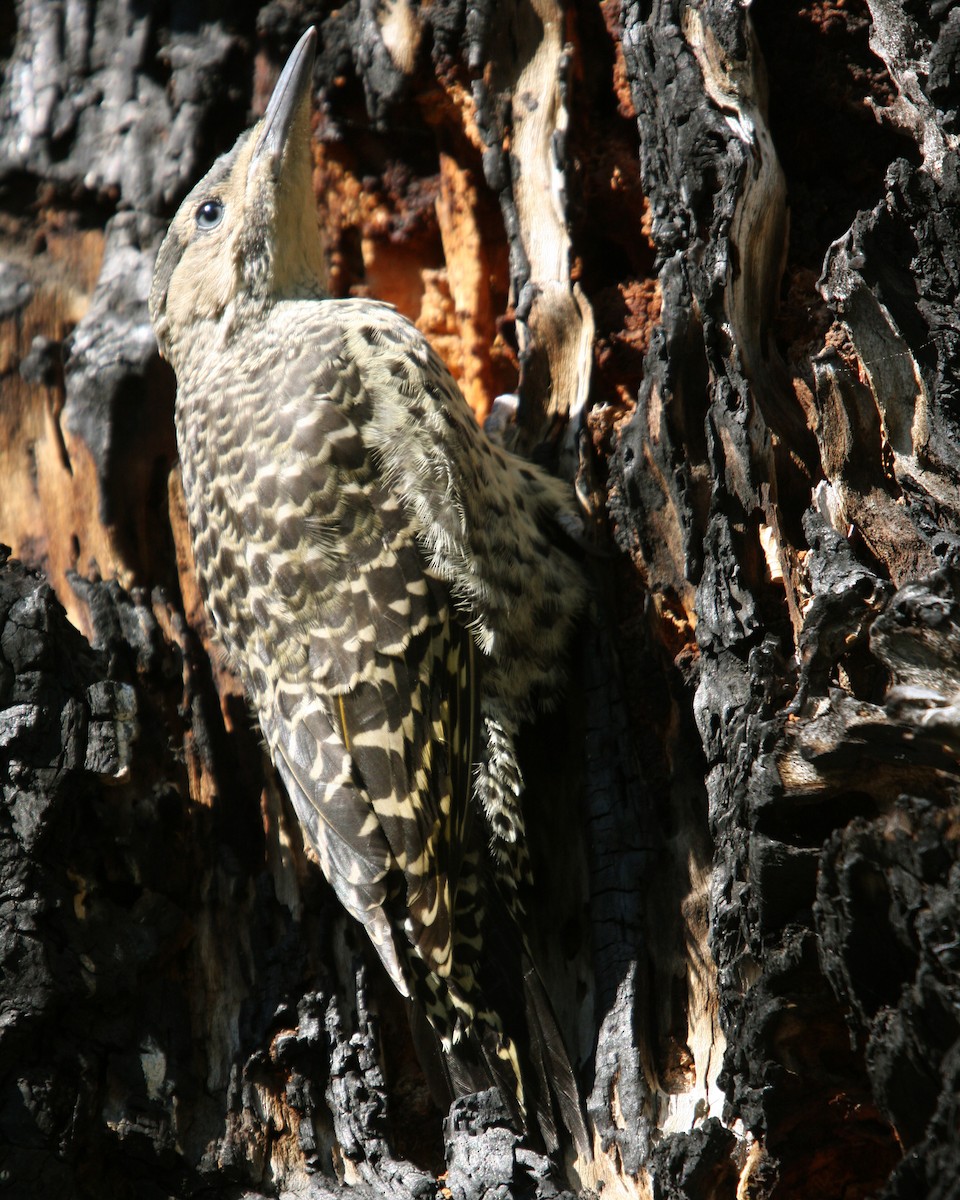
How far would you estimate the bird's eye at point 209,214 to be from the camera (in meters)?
3.54

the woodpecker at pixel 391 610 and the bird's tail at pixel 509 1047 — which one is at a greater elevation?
the woodpecker at pixel 391 610

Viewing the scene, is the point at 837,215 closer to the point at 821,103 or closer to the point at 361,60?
the point at 821,103

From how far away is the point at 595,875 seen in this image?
8.64 ft

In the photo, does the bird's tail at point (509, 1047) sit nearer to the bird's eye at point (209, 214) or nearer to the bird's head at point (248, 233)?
the bird's head at point (248, 233)

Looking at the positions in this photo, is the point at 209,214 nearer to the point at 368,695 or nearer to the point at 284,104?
the point at 284,104

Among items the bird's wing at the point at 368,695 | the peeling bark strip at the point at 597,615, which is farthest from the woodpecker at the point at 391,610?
the peeling bark strip at the point at 597,615

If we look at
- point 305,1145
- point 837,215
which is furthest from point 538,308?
point 305,1145

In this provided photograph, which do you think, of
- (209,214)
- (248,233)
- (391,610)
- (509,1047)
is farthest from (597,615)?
(209,214)

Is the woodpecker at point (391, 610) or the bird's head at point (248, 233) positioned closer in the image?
the woodpecker at point (391, 610)

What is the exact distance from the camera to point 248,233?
3586 millimetres

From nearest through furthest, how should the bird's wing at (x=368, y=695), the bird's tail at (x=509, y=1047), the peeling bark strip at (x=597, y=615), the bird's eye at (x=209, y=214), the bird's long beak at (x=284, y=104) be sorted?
the peeling bark strip at (x=597, y=615)
the bird's tail at (x=509, y=1047)
the bird's wing at (x=368, y=695)
the bird's long beak at (x=284, y=104)
the bird's eye at (x=209, y=214)

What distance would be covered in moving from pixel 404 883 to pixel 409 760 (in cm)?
29

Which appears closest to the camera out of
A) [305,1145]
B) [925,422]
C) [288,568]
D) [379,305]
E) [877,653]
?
[877,653]

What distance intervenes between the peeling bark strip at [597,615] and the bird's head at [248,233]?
116mm
